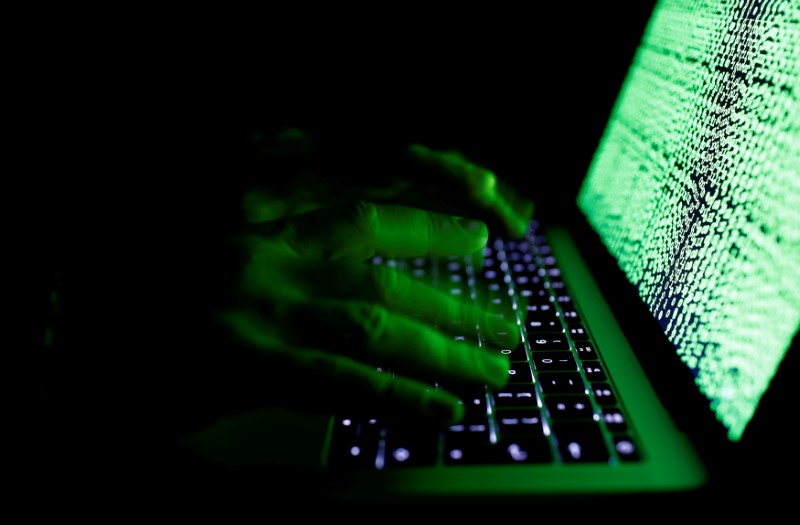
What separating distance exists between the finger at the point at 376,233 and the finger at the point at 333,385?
0.22 m

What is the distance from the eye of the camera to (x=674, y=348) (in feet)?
1.76

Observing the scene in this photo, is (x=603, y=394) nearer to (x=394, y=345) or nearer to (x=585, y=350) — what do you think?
(x=585, y=350)

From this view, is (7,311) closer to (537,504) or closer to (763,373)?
(537,504)

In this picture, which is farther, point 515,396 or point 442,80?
point 442,80

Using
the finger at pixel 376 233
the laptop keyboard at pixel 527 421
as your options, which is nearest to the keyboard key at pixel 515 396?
the laptop keyboard at pixel 527 421

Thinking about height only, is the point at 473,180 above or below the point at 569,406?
above

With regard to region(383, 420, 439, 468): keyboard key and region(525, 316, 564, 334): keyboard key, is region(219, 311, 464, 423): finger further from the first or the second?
region(525, 316, 564, 334): keyboard key

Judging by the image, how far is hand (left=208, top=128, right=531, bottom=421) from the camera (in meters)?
0.47

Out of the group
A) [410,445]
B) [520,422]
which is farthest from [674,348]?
[410,445]

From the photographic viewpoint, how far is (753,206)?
0.44 m

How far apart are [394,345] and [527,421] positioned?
156 mm

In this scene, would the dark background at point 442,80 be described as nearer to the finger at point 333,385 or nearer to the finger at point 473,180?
the finger at point 473,180

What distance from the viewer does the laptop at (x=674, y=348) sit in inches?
16.1

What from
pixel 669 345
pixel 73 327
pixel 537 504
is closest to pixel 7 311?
pixel 73 327
